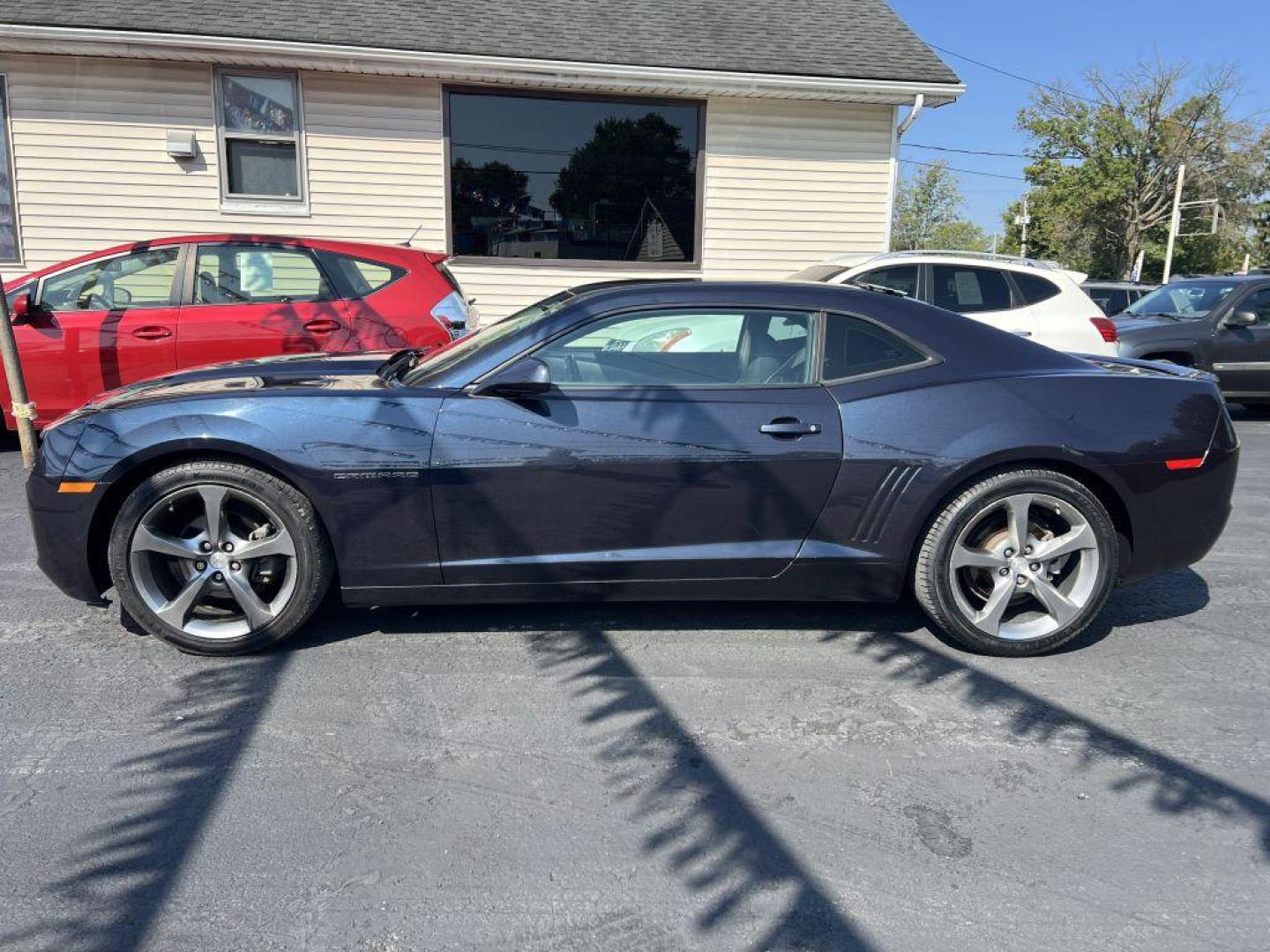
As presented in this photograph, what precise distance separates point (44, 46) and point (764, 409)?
921 cm

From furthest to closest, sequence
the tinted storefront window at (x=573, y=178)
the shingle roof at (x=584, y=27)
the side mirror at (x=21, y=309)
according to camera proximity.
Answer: the tinted storefront window at (x=573, y=178) < the shingle roof at (x=584, y=27) < the side mirror at (x=21, y=309)

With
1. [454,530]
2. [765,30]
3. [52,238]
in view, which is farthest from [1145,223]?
[454,530]

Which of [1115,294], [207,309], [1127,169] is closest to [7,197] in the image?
[207,309]

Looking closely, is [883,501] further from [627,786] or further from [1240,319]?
[1240,319]

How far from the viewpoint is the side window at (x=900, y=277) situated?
8.34 meters

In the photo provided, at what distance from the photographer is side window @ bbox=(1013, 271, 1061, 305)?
8.21 meters

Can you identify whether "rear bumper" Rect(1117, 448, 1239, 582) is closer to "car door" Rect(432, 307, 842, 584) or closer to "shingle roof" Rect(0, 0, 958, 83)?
"car door" Rect(432, 307, 842, 584)

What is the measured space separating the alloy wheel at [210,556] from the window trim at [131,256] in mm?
3756

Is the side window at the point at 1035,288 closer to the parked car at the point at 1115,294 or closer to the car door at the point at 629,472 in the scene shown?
the car door at the point at 629,472

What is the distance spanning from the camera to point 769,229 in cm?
1152

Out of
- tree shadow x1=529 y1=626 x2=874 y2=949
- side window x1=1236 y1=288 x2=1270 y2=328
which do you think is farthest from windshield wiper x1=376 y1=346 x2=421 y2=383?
side window x1=1236 y1=288 x2=1270 y2=328

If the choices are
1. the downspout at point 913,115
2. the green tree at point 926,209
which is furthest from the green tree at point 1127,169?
the downspout at point 913,115

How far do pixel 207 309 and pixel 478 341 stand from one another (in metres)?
3.72

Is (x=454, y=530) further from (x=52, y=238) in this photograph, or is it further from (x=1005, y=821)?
(x=52, y=238)
